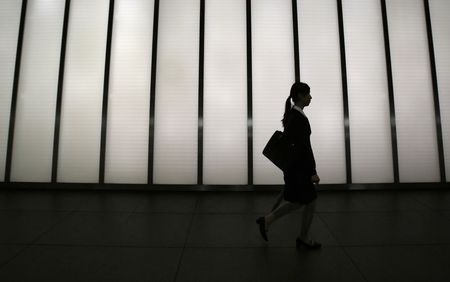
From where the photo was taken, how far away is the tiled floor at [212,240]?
95.2 inches

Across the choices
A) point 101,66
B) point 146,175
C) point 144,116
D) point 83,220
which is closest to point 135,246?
point 83,220

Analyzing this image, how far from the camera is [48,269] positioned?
2.46m

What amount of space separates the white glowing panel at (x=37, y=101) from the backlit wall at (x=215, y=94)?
0.07ft

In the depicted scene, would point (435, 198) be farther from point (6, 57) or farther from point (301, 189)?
point (6, 57)

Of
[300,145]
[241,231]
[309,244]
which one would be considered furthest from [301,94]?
[241,231]

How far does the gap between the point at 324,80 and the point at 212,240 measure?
4.10 meters

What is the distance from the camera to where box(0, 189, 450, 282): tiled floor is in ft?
7.93

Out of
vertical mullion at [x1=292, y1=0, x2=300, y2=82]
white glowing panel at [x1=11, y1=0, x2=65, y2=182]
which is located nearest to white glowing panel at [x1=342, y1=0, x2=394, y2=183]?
vertical mullion at [x1=292, y1=0, x2=300, y2=82]

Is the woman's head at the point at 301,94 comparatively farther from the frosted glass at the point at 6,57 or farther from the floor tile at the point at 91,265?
the frosted glass at the point at 6,57

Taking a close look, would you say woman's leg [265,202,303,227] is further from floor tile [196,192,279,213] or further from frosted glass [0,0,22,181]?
frosted glass [0,0,22,181]

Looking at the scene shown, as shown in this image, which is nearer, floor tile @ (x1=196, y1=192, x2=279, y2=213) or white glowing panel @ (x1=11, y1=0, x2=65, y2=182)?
floor tile @ (x1=196, y1=192, x2=279, y2=213)

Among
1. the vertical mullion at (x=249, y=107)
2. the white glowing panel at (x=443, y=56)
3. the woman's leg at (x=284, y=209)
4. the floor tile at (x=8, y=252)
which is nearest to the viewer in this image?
the floor tile at (x=8, y=252)

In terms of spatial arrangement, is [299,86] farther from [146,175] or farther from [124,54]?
[124,54]

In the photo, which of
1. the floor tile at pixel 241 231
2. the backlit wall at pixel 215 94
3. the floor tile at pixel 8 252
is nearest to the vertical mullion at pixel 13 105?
the backlit wall at pixel 215 94
